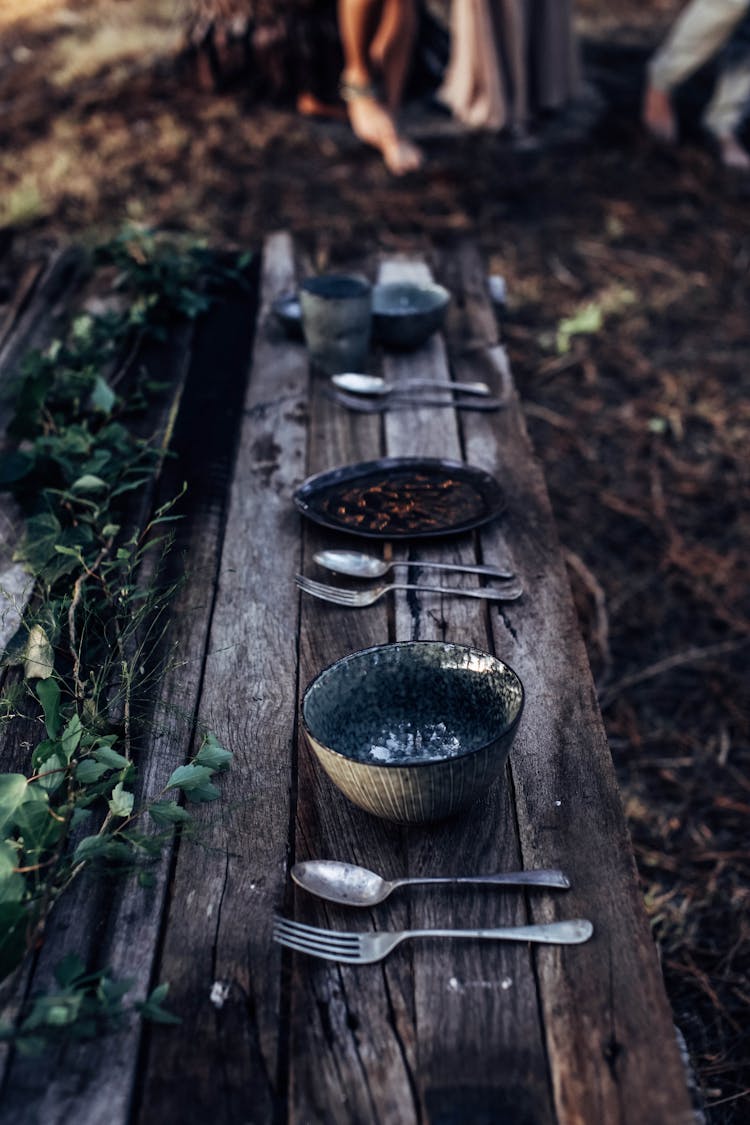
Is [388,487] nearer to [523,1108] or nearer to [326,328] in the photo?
[326,328]

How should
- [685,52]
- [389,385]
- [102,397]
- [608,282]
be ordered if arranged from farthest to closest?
[685,52] < [608,282] < [389,385] < [102,397]

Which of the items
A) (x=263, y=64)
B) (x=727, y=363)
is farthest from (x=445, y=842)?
(x=263, y=64)

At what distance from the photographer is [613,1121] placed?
0.89 metres

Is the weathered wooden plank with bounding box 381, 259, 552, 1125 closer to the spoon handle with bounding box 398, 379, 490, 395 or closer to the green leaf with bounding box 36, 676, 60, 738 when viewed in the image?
the green leaf with bounding box 36, 676, 60, 738

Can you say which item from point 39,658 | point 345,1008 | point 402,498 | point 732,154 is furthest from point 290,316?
point 732,154

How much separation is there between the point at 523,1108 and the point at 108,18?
734 centimetres

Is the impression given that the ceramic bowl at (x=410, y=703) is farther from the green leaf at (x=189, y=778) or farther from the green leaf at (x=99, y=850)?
the green leaf at (x=99, y=850)

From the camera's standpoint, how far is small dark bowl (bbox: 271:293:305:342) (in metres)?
2.25

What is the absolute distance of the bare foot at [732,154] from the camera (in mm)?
4824

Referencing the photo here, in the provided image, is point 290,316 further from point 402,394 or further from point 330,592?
point 330,592

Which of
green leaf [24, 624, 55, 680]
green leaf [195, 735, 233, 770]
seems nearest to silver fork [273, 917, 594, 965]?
green leaf [195, 735, 233, 770]

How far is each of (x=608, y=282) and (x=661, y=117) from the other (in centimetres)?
147

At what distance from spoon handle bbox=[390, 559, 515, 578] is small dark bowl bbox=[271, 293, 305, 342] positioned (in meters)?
0.87

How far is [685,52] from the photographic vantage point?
475 centimetres
